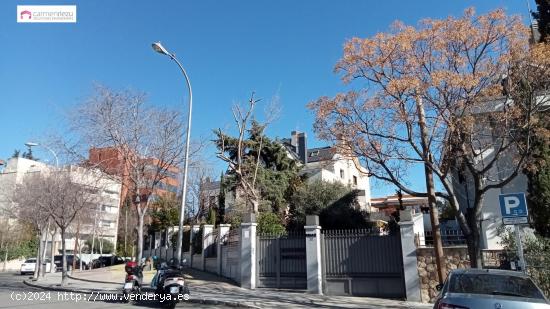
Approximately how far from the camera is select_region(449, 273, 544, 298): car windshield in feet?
21.1

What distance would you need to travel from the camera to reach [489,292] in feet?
20.9

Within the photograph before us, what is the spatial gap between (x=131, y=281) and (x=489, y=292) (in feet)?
34.4

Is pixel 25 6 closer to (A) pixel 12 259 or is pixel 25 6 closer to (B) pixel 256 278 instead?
(B) pixel 256 278

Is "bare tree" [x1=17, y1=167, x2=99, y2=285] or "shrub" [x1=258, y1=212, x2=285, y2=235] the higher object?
"bare tree" [x1=17, y1=167, x2=99, y2=285]

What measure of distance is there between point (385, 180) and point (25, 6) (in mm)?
14468

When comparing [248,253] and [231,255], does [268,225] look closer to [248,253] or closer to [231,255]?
[231,255]

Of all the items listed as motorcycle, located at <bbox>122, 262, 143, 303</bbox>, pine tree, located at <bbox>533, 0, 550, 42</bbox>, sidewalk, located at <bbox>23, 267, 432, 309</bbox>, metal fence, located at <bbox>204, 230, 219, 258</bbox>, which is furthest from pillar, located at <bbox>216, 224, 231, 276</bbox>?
pine tree, located at <bbox>533, 0, 550, 42</bbox>

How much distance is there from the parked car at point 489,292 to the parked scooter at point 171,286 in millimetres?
7559

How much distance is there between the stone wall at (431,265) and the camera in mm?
13977

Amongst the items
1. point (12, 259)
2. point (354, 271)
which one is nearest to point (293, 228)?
point (354, 271)

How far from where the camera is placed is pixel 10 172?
55.5m

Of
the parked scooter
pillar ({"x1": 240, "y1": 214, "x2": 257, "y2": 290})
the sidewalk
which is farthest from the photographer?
pillar ({"x1": 240, "y1": 214, "x2": 257, "y2": 290})

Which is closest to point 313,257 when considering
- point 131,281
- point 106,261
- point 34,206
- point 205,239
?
point 131,281

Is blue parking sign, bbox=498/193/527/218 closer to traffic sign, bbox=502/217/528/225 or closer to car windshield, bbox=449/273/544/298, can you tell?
traffic sign, bbox=502/217/528/225
